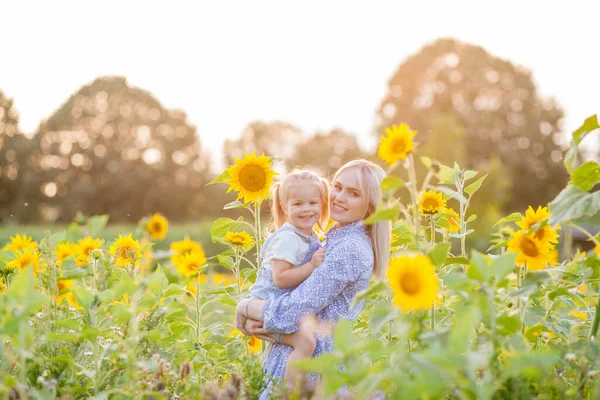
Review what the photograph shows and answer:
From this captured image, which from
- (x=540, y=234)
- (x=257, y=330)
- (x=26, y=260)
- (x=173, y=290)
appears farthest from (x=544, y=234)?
(x=26, y=260)

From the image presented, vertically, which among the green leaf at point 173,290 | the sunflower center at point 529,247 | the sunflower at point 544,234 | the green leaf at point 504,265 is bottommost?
the green leaf at point 173,290

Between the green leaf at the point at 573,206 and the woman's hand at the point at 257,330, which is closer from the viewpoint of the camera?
the green leaf at the point at 573,206

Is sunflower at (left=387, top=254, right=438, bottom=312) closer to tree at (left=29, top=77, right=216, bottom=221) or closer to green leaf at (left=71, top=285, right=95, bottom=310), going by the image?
green leaf at (left=71, top=285, right=95, bottom=310)

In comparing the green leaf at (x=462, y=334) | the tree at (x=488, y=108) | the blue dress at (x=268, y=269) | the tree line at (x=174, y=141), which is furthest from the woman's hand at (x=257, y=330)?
the tree at (x=488, y=108)

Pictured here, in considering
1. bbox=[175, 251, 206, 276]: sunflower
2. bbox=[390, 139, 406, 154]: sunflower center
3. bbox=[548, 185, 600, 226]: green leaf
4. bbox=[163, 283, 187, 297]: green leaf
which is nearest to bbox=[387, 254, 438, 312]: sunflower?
bbox=[390, 139, 406, 154]: sunflower center

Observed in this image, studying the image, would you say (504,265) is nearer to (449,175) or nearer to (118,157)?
(449,175)

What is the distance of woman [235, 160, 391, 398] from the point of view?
2586 mm

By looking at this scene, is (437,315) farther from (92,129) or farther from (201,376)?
(92,129)

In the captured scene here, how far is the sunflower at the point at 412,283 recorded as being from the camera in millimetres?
1738

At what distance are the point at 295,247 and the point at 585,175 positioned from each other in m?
1.12

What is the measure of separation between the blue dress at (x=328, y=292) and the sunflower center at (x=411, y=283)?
2.73 ft

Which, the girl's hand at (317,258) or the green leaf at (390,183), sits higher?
the green leaf at (390,183)

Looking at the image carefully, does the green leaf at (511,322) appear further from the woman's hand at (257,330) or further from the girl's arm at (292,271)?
the woman's hand at (257,330)

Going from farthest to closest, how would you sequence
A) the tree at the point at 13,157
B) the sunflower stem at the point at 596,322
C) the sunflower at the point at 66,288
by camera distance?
the tree at the point at 13,157, the sunflower at the point at 66,288, the sunflower stem at the point at 596,322
